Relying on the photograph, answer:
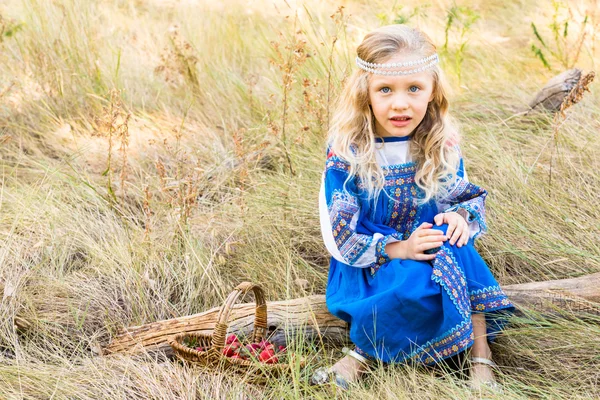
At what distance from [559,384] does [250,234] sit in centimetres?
154

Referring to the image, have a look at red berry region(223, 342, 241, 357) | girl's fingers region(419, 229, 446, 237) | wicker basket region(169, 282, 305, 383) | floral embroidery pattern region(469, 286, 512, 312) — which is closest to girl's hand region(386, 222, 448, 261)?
girl's fingers region(419, 229, 446, 237)

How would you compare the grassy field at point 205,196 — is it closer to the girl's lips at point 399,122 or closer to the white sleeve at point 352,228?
the white sleeve at point 352,228

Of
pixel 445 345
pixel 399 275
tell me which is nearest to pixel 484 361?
pixel 445 345

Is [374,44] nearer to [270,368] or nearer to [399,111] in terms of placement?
[399,111]

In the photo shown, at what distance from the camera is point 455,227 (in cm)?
269

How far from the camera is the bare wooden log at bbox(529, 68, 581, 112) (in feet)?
13.4

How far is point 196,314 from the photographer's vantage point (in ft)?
9.66

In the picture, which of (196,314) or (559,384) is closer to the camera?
(559,384)

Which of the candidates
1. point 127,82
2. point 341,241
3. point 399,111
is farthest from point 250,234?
point 127,82

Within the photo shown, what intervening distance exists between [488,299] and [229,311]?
3.16 feet

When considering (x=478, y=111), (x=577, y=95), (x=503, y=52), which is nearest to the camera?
(x=577, y=95)

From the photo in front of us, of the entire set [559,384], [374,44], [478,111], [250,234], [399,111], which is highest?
[374,44]

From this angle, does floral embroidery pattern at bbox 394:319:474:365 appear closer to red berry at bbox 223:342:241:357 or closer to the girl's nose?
red berry at bbox 223:342:241:357

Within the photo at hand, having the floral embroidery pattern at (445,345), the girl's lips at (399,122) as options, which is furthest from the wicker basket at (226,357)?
the girl's lips at (399,122)
